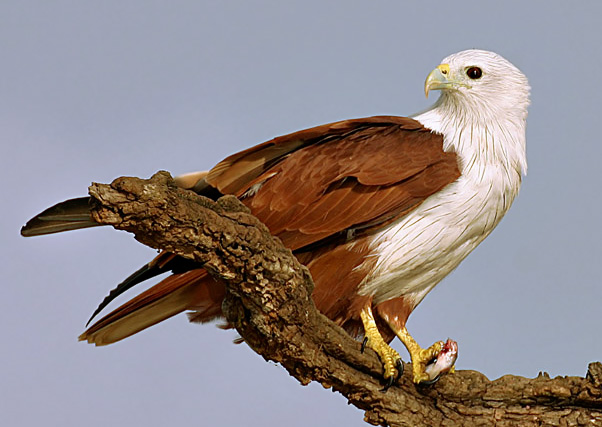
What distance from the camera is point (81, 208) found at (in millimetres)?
4004

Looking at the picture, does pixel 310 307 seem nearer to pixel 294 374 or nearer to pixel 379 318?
pixel 294 374

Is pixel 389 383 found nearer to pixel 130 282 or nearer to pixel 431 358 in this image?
pixel 431 358

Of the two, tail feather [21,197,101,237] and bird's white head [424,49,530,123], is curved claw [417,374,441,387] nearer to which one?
bird's white head [424,49,530,123]

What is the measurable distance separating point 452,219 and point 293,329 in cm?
108

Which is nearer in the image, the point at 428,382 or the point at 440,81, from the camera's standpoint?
the point at 428,382

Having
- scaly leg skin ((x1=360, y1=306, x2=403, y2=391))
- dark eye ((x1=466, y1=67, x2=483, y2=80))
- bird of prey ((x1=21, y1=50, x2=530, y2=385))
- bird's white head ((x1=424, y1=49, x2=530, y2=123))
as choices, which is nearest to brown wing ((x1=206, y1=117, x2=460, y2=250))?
bird of prey ((x1=21, y1=50, x2=530, y2=385))

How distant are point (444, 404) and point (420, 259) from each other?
2.72 feet

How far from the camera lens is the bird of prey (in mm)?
4555

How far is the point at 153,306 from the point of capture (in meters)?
4.81

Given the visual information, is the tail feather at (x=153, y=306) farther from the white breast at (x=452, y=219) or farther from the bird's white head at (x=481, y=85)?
the bird's white head at (x=481, y=85)

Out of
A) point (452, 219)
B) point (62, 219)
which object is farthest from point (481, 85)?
point (62, 219)

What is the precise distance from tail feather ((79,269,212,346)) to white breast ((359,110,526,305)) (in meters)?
0.92

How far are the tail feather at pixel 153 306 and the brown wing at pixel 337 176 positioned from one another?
0.53 meters

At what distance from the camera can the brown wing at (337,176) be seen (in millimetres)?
4520
